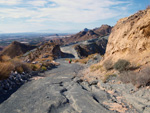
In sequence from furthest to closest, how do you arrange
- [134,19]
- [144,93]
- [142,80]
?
[134,19] → [142,80] → [144,93]

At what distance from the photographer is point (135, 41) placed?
9.48m

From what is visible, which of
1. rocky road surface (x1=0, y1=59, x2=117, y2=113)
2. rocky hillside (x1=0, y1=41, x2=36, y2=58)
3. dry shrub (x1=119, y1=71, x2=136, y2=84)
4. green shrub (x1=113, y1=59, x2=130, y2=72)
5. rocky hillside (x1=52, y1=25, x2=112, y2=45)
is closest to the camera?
rocky road surface (x1=0, y1=59, x2=117, y2=113)

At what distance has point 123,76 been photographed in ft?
23.2

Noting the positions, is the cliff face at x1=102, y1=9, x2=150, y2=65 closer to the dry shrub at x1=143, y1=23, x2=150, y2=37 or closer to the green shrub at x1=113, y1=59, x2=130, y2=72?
the dry shrub at x1=143, y1=23, x2=150, y2=37

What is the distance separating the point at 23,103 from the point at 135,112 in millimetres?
4311

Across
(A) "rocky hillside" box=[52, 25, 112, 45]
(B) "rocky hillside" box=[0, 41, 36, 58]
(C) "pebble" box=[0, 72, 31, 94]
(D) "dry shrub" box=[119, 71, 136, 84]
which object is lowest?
(B) "rocky hillside" box=[0, 41, 36, 58]

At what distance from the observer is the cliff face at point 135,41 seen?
8663 mm

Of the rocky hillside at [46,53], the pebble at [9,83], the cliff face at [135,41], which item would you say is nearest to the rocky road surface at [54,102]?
the pebble at [9,83]

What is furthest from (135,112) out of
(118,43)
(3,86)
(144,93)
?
(118,43)


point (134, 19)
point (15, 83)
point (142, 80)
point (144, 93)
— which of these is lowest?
point (15, 83)

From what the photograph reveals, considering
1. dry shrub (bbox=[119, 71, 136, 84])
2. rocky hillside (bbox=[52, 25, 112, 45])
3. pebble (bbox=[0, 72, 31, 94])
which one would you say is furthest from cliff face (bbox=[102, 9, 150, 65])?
rocky hillside (bbox=[52, 25, 112, 45])

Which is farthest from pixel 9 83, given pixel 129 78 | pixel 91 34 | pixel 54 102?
pixel 91 34

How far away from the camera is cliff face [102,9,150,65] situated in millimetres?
8663

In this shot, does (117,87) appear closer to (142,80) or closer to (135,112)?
(142,80)
